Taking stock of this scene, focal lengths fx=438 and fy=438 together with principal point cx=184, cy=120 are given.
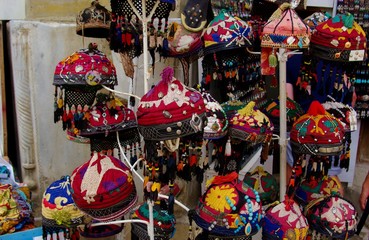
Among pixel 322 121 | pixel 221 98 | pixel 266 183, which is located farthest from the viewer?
pixel 221 98

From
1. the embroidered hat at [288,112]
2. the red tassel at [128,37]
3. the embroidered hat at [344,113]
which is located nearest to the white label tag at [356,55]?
the embroidered hat at [344,113]

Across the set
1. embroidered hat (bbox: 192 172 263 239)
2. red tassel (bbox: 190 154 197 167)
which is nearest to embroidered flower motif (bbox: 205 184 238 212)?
embroidered hat (bbox: 192 172 263 239)

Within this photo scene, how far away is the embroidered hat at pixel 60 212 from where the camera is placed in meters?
2.02

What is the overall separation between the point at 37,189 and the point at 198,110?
7.70 feet

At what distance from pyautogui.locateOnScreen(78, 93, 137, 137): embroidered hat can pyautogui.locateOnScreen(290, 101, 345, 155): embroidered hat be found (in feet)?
2.70

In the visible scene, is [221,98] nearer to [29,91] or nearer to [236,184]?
[236,184]

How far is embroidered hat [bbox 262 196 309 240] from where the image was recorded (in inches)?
77.0

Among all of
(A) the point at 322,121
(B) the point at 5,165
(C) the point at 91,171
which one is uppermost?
(A) the point at 322,121

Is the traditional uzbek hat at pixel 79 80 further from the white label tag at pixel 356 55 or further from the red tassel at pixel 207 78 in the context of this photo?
the white label tag at pixel 356 55

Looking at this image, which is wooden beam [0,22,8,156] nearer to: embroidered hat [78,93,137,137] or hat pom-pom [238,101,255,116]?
embroidered hat [78,93,137,137]

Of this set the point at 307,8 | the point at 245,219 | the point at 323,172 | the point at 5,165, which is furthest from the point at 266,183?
the point at 5,165

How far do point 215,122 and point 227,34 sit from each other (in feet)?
1.42

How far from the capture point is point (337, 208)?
213cm

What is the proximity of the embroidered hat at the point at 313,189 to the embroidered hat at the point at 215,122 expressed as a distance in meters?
0.60
